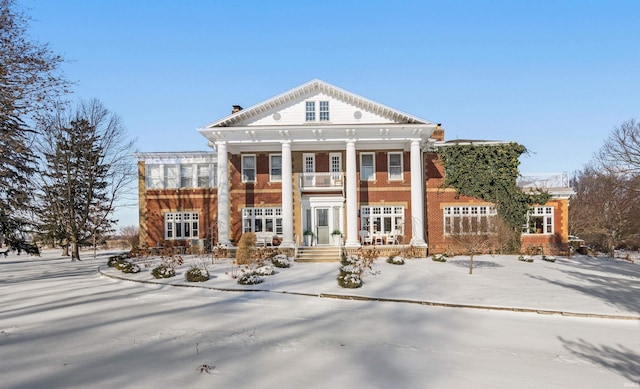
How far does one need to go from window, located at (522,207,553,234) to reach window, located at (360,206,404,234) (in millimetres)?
8296

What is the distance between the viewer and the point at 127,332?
949cm

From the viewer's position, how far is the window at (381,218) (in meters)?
28.0

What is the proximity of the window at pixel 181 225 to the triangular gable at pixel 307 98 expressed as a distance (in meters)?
8.00

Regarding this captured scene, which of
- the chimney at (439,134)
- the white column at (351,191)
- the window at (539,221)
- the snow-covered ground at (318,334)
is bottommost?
the snow-covered ground at (318,334)

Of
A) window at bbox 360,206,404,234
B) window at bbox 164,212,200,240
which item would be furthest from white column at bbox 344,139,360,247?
window at bbox 164,212,200,240

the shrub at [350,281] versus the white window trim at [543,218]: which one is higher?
the white window trim at [543,218]

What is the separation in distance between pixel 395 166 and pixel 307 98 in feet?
24.2

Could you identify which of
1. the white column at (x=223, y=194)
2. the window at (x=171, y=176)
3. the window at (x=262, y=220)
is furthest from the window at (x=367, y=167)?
the window at (x=171, y=176)

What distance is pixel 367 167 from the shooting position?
2833 cm

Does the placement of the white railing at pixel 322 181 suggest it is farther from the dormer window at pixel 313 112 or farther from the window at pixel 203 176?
the window at pixel 203 176

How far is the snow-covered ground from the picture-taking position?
6.93 m

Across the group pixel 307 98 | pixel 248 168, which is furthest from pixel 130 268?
pixel 307 98

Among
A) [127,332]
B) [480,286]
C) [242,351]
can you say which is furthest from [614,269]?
[127,332]

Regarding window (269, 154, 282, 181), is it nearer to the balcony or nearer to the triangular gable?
the balcony
